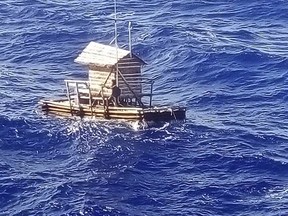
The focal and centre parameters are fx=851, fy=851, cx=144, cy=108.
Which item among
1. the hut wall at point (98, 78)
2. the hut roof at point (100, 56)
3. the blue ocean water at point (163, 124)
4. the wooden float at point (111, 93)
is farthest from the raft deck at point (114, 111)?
the hut roof at point (100, 56)

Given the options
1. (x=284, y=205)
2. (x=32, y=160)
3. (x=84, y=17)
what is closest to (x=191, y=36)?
(x=84, y=17)

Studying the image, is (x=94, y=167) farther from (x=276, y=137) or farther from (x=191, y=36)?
(x=191, y=36)

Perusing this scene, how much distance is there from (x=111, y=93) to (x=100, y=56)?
5267mm

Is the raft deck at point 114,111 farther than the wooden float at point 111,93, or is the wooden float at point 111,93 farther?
the wooden float at point 111,93

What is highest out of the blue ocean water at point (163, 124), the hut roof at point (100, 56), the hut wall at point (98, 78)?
the hut roof at point (100, 56)

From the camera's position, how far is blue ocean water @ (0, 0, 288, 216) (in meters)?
88.1

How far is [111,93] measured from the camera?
10994 cm

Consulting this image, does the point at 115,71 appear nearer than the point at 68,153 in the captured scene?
No

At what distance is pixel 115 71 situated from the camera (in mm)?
108875

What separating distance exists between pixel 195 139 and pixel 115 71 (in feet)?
47.9

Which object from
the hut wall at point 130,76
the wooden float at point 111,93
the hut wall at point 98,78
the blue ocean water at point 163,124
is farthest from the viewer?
the hut wall at point 98,78

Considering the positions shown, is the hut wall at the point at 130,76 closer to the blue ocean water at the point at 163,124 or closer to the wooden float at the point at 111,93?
the wooden float at the point at 111,93

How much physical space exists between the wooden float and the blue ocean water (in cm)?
166

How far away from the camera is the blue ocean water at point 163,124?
A: 8806cm
